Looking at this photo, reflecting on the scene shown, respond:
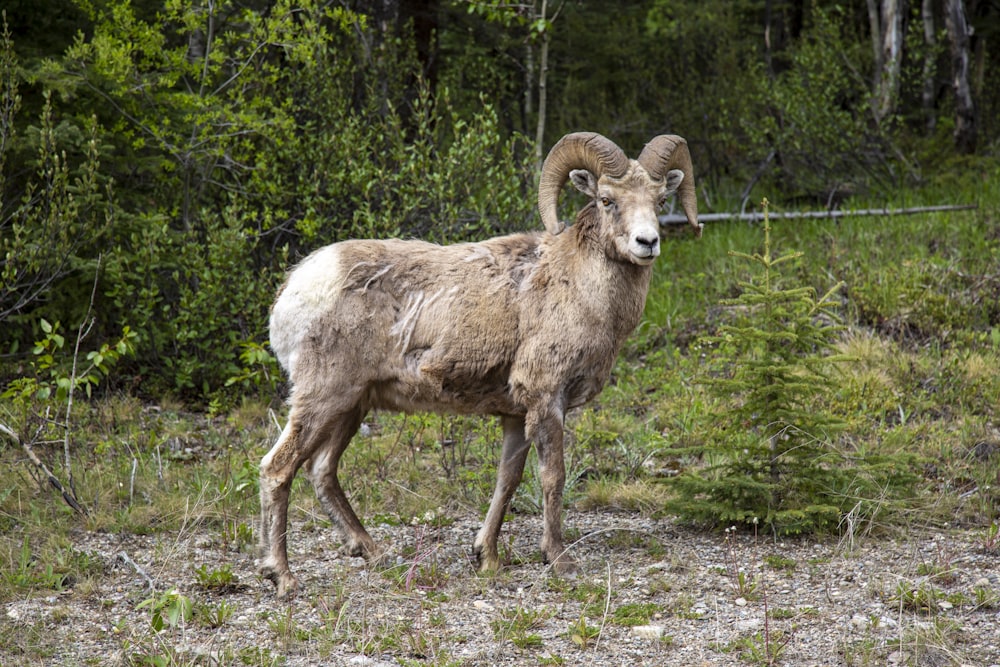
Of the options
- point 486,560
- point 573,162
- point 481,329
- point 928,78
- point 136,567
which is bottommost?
point 486,560

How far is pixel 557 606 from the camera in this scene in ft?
18.1

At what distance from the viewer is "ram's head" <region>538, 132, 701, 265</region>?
5.90 metres

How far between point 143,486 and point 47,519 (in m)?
0.69

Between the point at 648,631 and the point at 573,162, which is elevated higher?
the point at 573,162

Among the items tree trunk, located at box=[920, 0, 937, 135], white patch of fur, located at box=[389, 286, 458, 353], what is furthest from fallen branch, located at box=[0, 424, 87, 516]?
tree trunk, located at box=[920, 0, 937, 135]

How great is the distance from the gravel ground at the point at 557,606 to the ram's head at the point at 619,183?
174cm

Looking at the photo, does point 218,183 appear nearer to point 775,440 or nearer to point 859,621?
point 775,440

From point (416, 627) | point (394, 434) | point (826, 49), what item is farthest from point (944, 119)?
point (416, 627)

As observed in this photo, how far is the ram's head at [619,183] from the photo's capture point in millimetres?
5904

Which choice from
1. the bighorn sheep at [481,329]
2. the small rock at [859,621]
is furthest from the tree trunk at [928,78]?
the small rock at [859,621]

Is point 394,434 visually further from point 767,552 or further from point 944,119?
point 944,119

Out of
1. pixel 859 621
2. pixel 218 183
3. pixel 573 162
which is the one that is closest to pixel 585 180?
pixel 573 162

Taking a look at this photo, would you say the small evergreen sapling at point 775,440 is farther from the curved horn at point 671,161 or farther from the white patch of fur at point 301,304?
the white patch of fur at point 301,304

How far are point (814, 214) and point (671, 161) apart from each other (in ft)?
22.6
